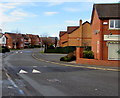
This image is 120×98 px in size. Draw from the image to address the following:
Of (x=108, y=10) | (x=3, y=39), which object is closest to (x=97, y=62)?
(x=108, y=10)

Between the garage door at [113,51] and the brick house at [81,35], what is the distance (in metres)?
33.3

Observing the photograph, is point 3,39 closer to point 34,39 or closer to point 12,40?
point 12,40

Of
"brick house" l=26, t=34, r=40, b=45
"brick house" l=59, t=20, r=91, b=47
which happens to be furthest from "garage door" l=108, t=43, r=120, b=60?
"brick house" l=26, t=34, r=40, b=45

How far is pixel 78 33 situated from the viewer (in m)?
54.0

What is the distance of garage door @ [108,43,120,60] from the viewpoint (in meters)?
20.1

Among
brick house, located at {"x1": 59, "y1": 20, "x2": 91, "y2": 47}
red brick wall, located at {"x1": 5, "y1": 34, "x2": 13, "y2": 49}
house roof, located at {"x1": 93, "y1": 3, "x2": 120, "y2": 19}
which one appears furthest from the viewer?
red brick wall, located at {"x1": 5, "y1": 34, "x2": 13, "y2": 49}

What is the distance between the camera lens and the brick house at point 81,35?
177 feet

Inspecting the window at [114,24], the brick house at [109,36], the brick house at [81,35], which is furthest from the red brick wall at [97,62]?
the brick house at [81,35]

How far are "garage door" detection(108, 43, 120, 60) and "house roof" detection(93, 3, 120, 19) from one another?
2.83 m

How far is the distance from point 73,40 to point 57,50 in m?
6.31

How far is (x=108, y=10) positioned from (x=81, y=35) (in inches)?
1279

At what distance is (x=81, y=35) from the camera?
177ft

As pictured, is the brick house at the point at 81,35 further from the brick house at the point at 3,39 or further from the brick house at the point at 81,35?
the brick house at the point at 3,39

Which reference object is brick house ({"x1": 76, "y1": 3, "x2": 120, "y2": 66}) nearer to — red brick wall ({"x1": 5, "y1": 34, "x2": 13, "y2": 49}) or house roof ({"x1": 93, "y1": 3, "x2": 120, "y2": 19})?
house roof ({"x1": 93, "y1": 3, "x2": 120, "y2": 19})
